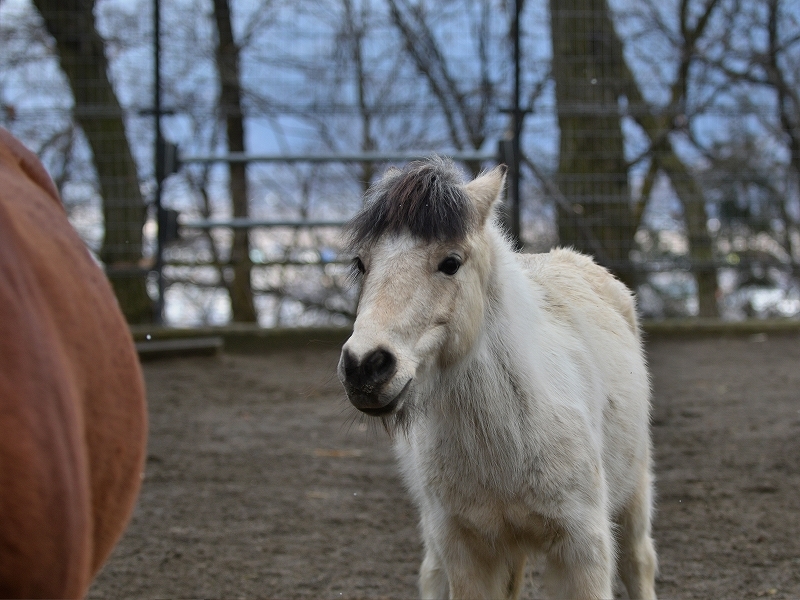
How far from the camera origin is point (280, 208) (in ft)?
32.2

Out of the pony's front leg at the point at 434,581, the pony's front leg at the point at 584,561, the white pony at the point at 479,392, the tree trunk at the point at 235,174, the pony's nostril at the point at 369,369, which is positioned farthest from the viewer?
the tree trunk at the point at 235,174

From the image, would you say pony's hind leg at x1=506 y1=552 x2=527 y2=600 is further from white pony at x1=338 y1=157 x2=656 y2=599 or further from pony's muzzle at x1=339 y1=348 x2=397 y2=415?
pony's muzzle at x1=339 y1=348 x2=397 y2=415

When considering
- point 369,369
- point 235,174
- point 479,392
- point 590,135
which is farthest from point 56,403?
point 235,174

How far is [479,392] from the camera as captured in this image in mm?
2979

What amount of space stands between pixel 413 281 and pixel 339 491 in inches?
120

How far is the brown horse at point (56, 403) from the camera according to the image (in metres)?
1.36

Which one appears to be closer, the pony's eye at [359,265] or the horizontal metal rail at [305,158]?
the pony's eye at [359,265]

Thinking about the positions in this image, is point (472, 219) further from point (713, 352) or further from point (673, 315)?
point (673, 315)

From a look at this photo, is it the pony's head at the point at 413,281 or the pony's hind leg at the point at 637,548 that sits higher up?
the pony's head at the point at 413,281

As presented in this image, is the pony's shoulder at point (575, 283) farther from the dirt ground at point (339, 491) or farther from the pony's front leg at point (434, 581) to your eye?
the pony's front leg at point (434, 581)

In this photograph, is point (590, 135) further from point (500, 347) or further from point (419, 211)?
point (419, 211)

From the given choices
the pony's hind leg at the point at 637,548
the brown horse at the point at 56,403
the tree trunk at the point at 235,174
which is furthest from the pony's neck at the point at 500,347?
the tree trunk at the point at 235,174

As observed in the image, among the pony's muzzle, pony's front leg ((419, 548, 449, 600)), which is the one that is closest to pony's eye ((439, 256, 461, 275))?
the pony's muzzle

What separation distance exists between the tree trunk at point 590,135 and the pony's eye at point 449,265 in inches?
253
